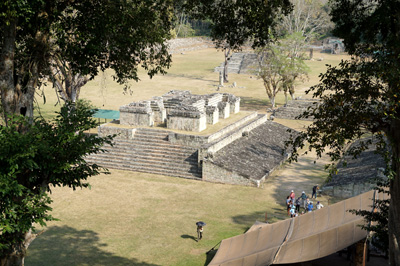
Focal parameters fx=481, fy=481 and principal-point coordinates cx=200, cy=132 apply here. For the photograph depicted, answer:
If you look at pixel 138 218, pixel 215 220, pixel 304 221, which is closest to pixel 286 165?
pixel 215 220

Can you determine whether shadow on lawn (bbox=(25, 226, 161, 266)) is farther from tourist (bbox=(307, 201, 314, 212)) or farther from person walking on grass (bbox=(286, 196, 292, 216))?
tourist (bbox=(307, 201, 314, 212))

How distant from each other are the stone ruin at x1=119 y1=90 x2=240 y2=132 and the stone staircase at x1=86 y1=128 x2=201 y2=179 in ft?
3.03

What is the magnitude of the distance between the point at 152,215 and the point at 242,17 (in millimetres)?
10304

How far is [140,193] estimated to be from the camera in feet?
73.8

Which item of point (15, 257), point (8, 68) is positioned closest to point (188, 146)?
A: point (8, 68)

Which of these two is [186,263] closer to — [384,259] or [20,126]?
[384,259]

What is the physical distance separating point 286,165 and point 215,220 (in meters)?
9.74

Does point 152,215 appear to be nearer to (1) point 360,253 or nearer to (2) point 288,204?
(2) point 288,204

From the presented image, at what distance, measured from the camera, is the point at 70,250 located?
54.5 ft

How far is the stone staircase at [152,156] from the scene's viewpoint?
2538 cm

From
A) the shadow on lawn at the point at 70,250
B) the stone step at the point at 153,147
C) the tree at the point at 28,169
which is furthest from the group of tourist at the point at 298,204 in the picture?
the tree at the point at 28,169

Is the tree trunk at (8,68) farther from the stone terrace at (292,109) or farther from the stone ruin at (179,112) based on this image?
the stone terrace at (292,109)

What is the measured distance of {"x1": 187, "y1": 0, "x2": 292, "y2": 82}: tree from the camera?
11.2 metres

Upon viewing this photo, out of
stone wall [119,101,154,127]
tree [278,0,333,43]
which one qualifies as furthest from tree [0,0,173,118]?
tree [278,0,333,43]
